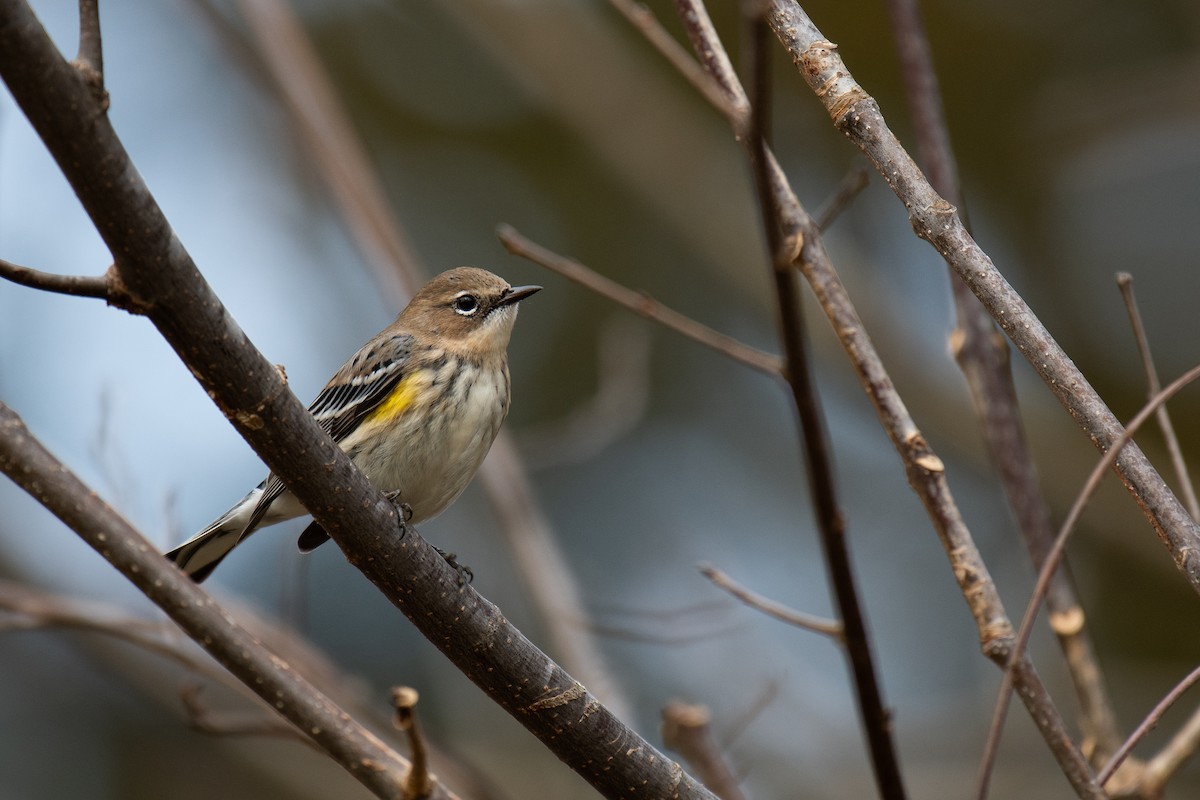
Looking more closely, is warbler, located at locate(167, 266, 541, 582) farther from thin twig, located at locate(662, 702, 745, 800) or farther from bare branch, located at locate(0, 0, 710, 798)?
bare branch, located at locate(0, 0, 710, 798)

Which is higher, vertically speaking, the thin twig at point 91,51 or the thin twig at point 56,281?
the thin twig at point 91,51

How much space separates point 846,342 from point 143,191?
1.50 m

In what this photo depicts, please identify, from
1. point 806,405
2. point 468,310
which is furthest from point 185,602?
point 468,310

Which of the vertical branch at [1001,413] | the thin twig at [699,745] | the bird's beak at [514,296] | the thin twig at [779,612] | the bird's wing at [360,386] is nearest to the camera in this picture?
the thin twig at [779,612]

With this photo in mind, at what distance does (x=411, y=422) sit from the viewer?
379 centimetres

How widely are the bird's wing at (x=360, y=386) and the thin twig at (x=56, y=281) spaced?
1887 mm

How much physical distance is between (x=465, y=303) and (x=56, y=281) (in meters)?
2.69

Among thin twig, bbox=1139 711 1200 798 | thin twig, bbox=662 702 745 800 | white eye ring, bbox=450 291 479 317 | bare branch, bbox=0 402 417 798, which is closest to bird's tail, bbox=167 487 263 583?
white eye ring, bbox=450 291 479 317

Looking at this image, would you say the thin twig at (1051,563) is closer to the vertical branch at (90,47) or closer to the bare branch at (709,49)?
the bare branch at (709,49)

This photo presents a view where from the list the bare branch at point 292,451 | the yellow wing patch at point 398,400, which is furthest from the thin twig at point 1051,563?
the yellow wing patch at point 398,400

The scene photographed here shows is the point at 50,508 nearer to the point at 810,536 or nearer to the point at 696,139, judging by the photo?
the point at 696,139

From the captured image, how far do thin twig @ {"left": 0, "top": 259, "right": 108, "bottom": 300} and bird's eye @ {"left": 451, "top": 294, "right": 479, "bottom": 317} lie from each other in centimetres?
260

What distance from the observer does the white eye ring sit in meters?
4.41

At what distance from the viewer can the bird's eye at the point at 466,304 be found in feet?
14.5
